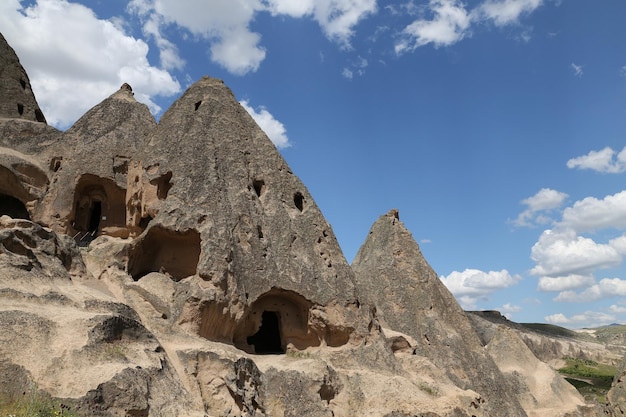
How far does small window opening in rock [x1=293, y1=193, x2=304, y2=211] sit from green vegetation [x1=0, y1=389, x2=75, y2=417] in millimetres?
10537

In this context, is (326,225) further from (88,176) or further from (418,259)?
(88,176)

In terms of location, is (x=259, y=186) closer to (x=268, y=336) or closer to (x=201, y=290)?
(x=268, y=336)

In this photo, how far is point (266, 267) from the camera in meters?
14.1

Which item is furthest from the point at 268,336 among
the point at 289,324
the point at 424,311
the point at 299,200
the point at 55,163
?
the point at 55,163

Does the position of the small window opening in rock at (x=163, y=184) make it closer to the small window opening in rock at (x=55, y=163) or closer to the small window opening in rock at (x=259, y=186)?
the small window opening in rock at (x=259, y=186)

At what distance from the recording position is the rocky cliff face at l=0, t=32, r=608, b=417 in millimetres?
8156

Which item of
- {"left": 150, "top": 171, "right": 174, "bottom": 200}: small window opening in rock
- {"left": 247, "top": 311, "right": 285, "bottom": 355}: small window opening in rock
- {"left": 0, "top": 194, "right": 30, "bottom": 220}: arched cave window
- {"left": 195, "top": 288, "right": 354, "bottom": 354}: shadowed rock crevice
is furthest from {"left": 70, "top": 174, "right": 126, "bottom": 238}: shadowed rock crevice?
{"left": 195, "top": 288, "right": 354, "bottom": 354}: shadowed rock crevice

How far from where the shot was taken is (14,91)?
2202 centimetres

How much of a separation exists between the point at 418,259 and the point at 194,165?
→ 33.9 feet

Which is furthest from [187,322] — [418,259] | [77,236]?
[418,259]

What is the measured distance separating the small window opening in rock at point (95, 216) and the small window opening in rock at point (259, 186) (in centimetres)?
681

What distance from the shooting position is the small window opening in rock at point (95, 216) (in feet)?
63.3

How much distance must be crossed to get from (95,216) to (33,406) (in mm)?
13881

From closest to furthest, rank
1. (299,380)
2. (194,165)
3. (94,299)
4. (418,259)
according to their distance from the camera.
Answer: (94,299) < (299,380) < (194,165) < (418,259)
